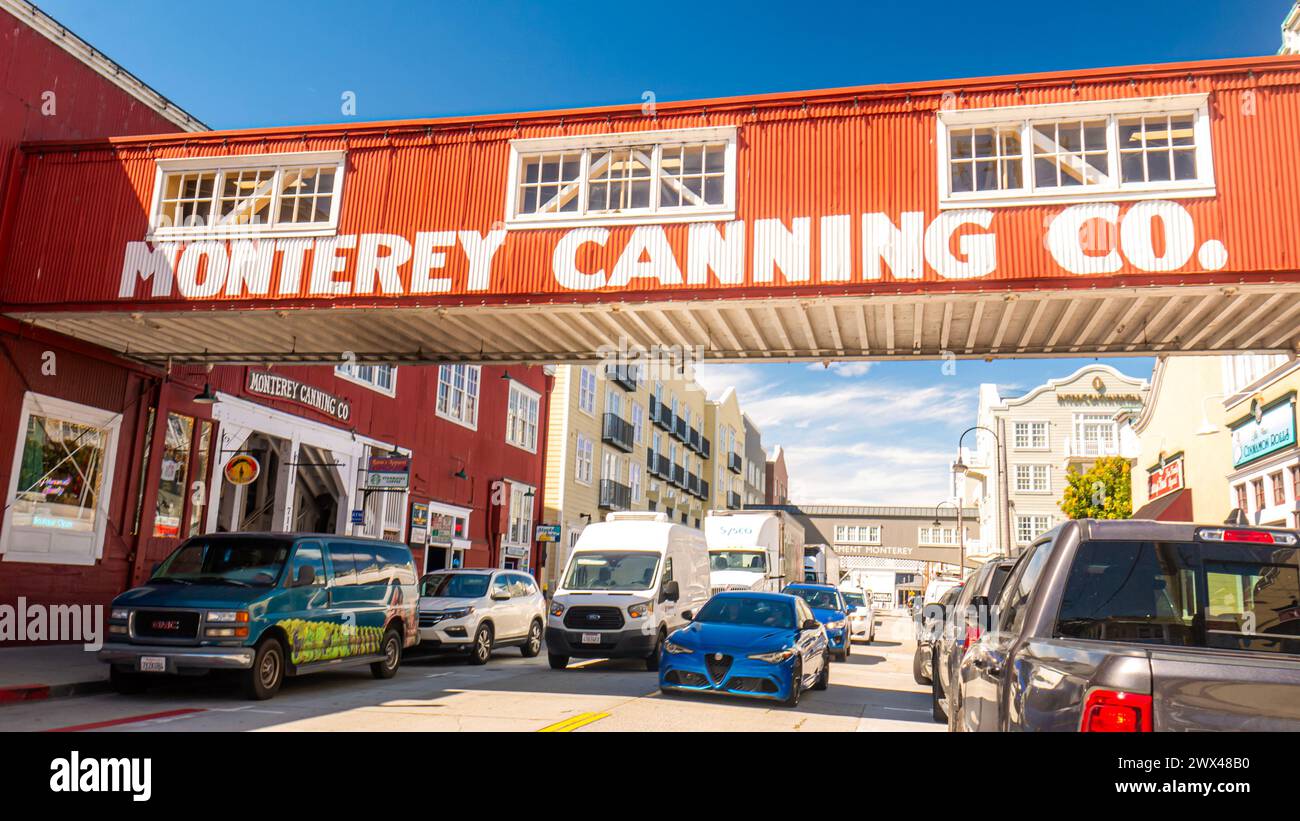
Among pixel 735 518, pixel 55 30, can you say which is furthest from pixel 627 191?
pixel 735 518

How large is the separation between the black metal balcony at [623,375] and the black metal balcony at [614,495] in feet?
14.1

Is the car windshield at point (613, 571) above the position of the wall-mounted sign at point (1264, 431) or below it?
below

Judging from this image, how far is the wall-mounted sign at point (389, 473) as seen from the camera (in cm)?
2106

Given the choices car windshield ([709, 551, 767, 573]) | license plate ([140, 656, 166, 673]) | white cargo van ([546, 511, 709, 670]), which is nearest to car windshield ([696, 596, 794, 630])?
white cargo van ([546, 511, 709, 670])

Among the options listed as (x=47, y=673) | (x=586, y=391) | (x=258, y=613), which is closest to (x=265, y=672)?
(x=258, y=613)

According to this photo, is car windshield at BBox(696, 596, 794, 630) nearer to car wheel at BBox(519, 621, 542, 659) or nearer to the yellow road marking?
the yellow road marking

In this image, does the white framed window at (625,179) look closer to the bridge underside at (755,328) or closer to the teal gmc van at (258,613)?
the bridge underside at (755,328)

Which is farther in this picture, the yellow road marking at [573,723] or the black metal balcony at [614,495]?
the black metal balcony at [614,495]

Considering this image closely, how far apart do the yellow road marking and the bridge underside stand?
19.9 feet

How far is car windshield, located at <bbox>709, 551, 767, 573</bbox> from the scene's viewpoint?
2750 cm

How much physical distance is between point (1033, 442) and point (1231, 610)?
60.9 m

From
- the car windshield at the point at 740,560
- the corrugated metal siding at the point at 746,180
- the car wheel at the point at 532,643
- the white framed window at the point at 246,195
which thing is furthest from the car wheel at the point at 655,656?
the car windshield at the point at 740,560

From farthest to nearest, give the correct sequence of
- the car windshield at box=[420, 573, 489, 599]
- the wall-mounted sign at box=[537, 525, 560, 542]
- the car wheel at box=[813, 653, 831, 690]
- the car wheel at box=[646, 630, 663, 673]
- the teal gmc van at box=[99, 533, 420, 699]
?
the wall-mounted sign at box=[537, 525, 560, 542], the car windshield at box=[420, 573, 489, 599], the car wheel at box=[646, 630, 663, 673], the car wheel at box=[813, 653, 831, 690], the teal gmc van at box=[99, 533, 420, 699]
